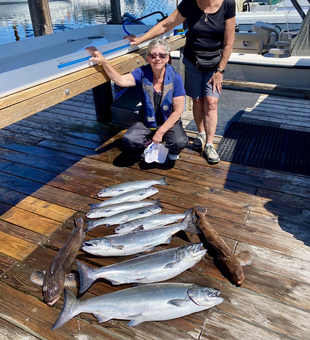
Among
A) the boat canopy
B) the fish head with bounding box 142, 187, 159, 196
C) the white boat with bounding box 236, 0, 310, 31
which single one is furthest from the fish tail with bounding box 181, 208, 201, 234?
the white boat with bounding box 236, 0, 310, 31

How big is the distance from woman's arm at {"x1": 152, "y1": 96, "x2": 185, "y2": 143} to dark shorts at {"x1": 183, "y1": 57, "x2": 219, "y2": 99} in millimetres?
343

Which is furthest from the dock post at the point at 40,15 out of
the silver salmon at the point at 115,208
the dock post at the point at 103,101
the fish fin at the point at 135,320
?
the fish fin at the point at 135,320

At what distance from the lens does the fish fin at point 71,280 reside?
2.71 meters

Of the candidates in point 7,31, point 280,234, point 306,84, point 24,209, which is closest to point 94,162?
point 24,209

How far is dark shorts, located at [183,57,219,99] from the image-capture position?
435 cm

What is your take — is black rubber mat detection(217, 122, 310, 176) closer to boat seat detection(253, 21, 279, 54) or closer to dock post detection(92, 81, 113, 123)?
dock post detection(92, 81, 113, 123)

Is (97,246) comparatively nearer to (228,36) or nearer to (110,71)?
(110,71)

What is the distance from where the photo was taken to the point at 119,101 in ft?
19.0

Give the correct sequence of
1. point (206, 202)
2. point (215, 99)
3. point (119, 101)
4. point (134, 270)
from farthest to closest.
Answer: point (119, 101), point (215, 99), point (206, 202), point (134, 270)

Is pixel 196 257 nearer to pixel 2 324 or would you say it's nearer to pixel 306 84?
pixel 2 324

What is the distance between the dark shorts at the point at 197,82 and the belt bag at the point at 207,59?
0.09m

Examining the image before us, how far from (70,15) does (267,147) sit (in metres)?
42.9

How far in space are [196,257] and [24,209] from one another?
7.36ft

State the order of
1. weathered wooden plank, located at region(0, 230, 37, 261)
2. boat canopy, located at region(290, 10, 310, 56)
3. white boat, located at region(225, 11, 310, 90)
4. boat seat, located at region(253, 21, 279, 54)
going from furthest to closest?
boat seat, located at region(253, 21, 279, 54) → boat canopy, located at region(290, 10, 310, 56) → white boat, located at region(225, 11, 310, 90) → weathered wooden plank, located at region(0, 230, 37, 261)
